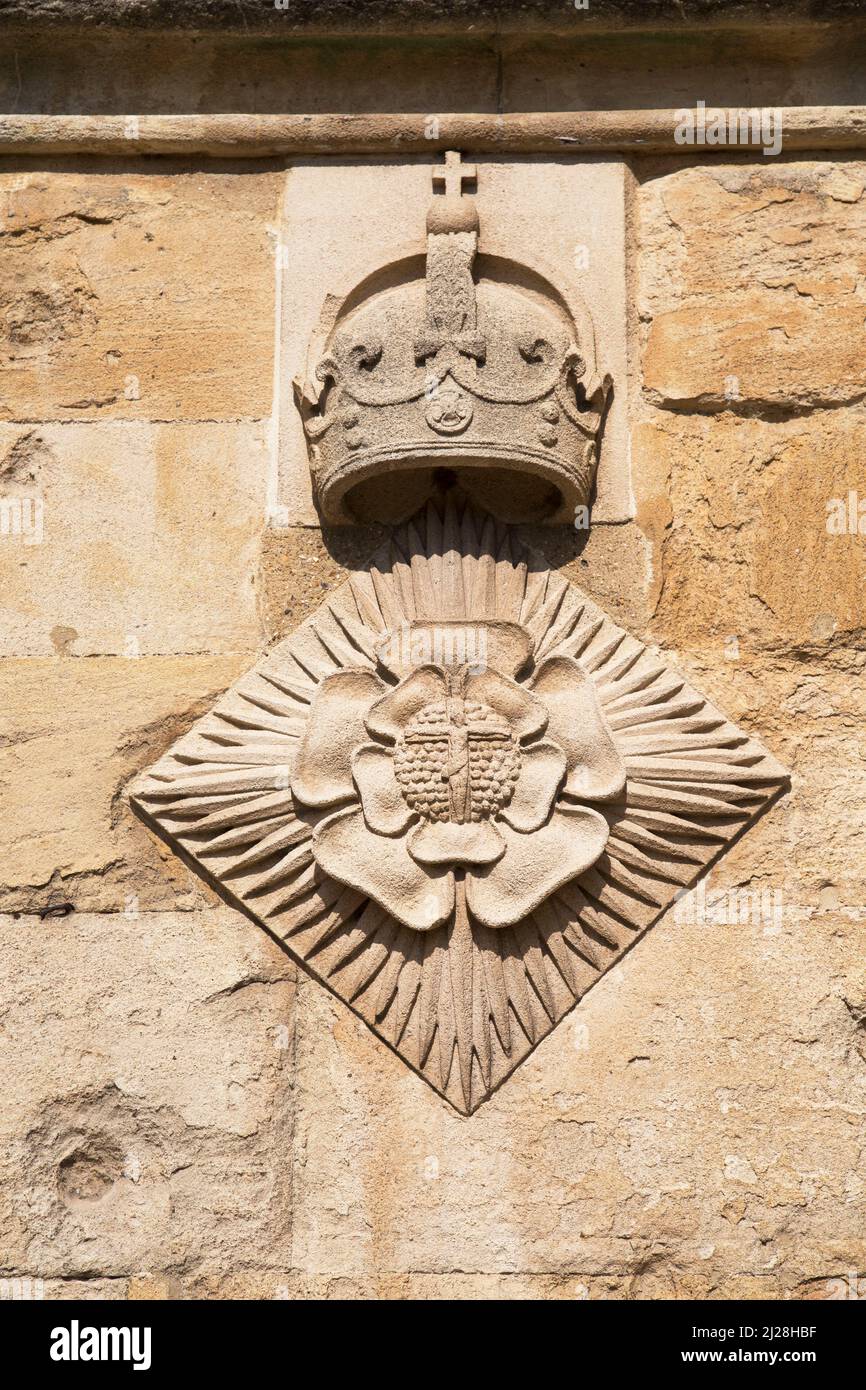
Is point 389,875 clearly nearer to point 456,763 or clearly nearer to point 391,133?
point 456,763

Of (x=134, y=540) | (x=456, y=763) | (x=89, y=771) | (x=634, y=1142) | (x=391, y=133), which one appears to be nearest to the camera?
(x=634, y=1142)

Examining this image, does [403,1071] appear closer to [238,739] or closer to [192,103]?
[238,739]

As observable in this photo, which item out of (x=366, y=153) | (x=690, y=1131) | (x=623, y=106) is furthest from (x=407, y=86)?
(x=690, y=1131)

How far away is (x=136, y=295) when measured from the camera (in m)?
3.84

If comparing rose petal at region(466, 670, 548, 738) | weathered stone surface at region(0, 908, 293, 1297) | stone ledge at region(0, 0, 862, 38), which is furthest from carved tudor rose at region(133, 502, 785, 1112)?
stone ledge at region(0, 0, 862, 38)

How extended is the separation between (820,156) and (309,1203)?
2360 millimetres

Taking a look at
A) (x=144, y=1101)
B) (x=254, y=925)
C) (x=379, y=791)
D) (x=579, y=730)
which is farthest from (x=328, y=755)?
(x=144, y=1101)

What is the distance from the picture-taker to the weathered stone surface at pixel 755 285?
12.2 feet

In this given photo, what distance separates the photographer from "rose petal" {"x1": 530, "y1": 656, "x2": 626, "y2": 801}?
3.46 metres

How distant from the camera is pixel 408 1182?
3334mm

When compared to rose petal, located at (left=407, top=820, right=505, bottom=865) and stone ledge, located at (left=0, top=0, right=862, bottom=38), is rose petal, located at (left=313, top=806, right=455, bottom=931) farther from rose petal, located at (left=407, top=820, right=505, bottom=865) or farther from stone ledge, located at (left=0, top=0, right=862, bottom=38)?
stone ledge, located at (left=0, top=0, right=862, bottom=38)

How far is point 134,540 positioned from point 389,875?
88 centimetres

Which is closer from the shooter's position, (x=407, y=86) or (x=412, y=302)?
(x=412, y=302)

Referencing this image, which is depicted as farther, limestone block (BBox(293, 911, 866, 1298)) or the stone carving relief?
the stone carving relief
